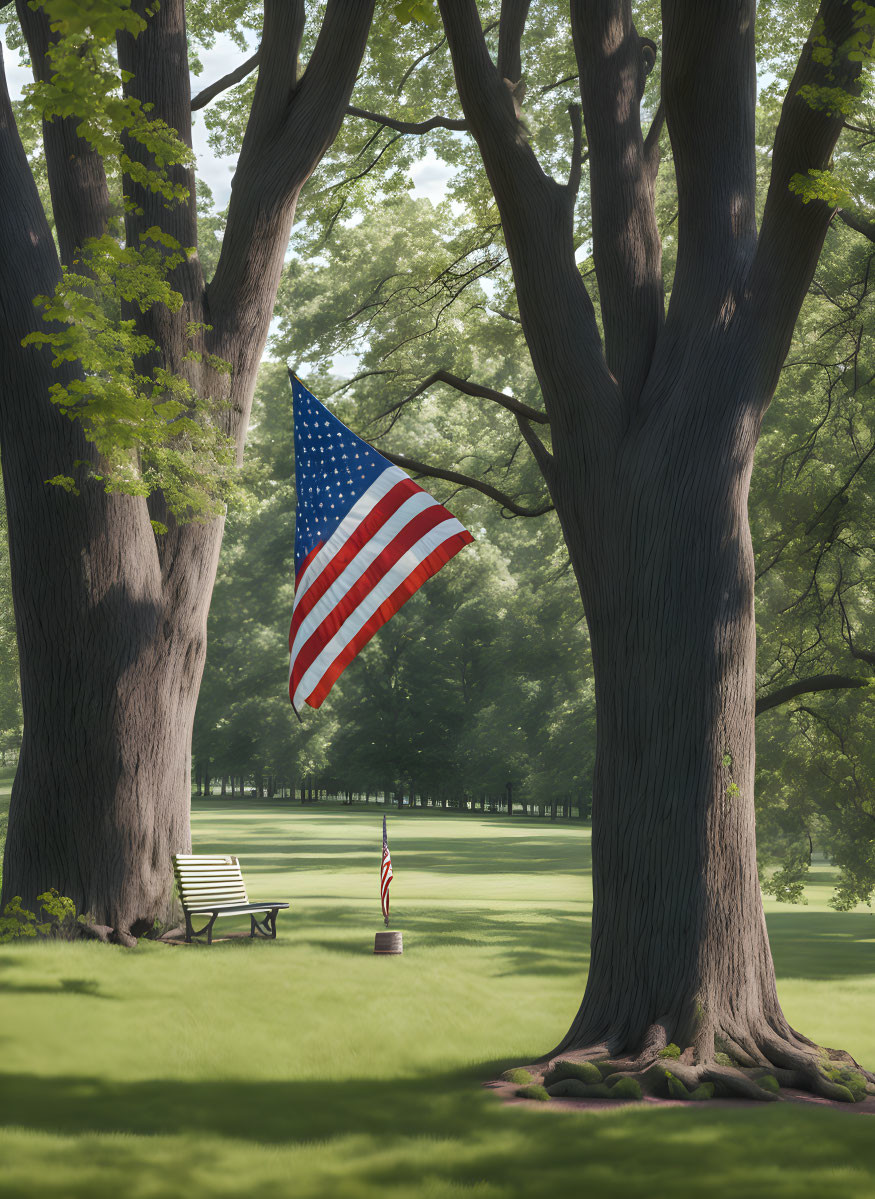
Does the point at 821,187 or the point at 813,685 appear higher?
the point at 821,187

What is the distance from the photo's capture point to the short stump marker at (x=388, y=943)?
36.5 feet

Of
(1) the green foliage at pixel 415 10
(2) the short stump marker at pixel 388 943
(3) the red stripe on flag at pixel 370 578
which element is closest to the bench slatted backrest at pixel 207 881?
(2) the short stump marker at pixel 388 943

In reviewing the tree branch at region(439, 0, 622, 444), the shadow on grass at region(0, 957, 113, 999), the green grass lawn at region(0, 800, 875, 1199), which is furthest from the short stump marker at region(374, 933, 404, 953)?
the tree branch at region(439, 0, 622, 444)

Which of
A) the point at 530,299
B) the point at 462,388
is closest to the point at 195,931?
the point at 462,388

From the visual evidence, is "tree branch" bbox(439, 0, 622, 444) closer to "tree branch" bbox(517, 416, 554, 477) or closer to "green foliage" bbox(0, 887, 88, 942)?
"tree branch" bbox(517, 416, 554, 477)

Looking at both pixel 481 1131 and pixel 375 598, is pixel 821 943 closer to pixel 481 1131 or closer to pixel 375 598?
pixel 375 598

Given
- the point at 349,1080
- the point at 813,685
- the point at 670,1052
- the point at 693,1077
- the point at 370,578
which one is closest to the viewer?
the point at 693,1077

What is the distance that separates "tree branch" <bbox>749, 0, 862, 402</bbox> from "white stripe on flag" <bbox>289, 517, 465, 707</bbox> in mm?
2575

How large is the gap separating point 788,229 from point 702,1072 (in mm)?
5623

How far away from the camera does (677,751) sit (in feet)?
23.7

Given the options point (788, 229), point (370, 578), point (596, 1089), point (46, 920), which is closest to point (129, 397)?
point (370, 578)

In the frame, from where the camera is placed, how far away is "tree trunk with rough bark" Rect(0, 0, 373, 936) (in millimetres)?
10125

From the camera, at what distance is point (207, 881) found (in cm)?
1122

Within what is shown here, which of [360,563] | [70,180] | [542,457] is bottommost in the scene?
[360,563]
